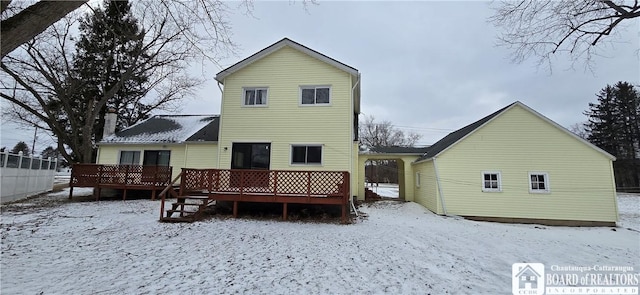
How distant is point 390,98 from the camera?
1644 inches

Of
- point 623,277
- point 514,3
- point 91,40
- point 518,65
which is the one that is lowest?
point 623,277

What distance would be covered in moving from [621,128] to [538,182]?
1092 inches

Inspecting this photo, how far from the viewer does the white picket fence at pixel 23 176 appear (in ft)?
39.7

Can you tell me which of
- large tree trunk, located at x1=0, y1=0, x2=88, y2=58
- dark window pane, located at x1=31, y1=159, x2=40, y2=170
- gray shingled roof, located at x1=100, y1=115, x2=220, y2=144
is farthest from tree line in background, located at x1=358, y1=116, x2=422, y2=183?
large tree trunk, located at x1=0, y1=0, x2=88, y2=58

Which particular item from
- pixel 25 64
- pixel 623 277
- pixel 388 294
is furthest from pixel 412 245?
pixel 25 64

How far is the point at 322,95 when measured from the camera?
38.6ft

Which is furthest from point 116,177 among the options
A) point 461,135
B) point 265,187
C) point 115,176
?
point 461,135

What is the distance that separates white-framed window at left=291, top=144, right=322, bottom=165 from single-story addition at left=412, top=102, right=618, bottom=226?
5.93 metres

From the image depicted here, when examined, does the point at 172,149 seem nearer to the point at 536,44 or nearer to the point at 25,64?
the point at 25,64

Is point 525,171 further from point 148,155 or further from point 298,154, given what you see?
point 148,155

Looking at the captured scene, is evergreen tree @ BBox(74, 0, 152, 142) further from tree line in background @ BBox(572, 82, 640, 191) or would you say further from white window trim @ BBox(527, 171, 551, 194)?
tree line in background @ BBox(572, 82, 640, 191)

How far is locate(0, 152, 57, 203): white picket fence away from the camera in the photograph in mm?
12086

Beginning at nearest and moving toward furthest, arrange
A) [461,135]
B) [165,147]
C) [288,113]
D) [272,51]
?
[288,113] < [272,51] < [461,135] < [165,147]

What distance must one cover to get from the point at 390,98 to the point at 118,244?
40.0 metres
